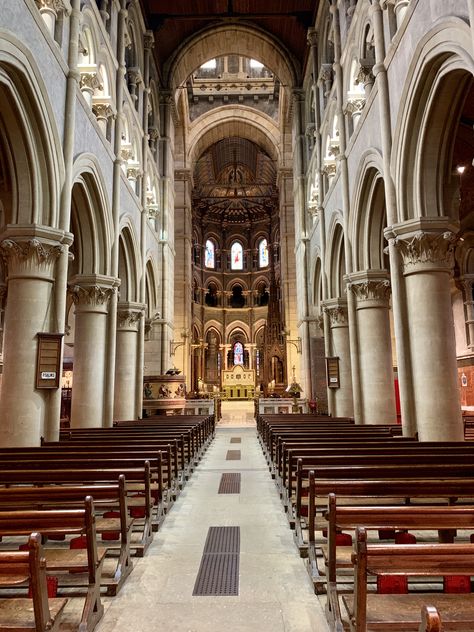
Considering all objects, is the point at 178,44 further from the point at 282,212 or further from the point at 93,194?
the point at 93,194

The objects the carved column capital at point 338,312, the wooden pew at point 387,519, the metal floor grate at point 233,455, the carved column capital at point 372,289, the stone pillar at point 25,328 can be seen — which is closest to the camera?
the wooden pew at point 387,519

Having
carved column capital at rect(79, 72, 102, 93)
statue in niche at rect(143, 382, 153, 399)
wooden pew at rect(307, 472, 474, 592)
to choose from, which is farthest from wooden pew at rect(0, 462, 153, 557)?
statue in niche at rect(143, 382, 153, 399)

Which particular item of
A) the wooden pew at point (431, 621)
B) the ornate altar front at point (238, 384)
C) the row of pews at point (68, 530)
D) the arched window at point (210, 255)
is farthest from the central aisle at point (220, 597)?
the arched window at point (210, 255)

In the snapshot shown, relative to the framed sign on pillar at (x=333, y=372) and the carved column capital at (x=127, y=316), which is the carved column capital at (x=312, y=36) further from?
the framed sign on pillar at (x=333, y=372)

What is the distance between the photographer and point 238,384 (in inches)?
1416

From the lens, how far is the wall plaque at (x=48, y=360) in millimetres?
8125

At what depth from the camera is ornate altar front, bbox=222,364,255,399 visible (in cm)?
3572

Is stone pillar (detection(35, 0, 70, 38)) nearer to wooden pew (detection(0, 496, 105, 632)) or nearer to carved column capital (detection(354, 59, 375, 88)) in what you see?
carved column capital (detection(354, 59, 375, 88))

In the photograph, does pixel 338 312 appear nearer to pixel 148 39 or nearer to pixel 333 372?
pixel 333 372

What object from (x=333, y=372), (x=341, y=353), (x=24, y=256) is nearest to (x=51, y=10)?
(x=24, y=256)

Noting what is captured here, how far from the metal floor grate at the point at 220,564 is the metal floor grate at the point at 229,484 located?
191 cm

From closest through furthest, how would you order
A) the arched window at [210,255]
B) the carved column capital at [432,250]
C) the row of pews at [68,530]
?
A: the row of pews at [68,530] → the carved column capital at [432,250] → the arched window at [210,255]

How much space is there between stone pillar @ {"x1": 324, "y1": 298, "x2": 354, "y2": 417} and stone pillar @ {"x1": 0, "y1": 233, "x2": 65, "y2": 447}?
31.2 ft

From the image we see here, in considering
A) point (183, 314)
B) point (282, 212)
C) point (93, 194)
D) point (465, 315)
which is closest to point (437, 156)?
point (93, 194)
